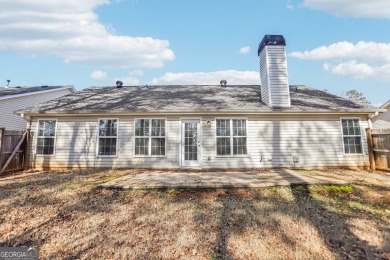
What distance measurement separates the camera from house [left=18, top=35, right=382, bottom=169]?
9.48 metres

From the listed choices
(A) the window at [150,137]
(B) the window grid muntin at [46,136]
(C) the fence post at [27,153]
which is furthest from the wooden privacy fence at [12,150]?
(A) the window at [150,137]

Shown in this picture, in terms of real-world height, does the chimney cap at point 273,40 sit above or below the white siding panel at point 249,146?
above

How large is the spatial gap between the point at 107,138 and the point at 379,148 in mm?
12225

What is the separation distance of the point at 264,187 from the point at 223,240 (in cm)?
265

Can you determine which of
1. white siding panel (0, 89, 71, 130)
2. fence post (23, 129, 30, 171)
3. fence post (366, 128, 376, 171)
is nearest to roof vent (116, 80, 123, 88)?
fence post (23, 129, 30, 171)

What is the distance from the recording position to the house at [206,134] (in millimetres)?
9484

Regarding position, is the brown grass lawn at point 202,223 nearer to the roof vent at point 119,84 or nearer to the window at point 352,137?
the window at point 352,137

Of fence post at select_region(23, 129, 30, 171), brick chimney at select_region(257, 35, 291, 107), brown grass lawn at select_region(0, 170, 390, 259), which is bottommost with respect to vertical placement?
brown grass lawn at select_region(0, 170, 390, 259)

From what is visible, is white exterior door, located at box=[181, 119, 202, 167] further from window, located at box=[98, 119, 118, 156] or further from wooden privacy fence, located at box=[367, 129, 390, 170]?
wooden privacy fence, located at box=[367, 129, 390, 170]

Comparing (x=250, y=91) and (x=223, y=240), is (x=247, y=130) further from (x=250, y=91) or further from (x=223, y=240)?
(x=223, y=240)

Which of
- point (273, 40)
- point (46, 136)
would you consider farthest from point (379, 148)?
point (46, 136)

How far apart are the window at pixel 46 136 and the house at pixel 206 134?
0.04 metres

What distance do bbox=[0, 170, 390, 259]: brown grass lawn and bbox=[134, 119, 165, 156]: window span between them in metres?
4.07

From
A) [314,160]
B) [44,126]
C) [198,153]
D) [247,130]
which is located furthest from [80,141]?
[314,160]
